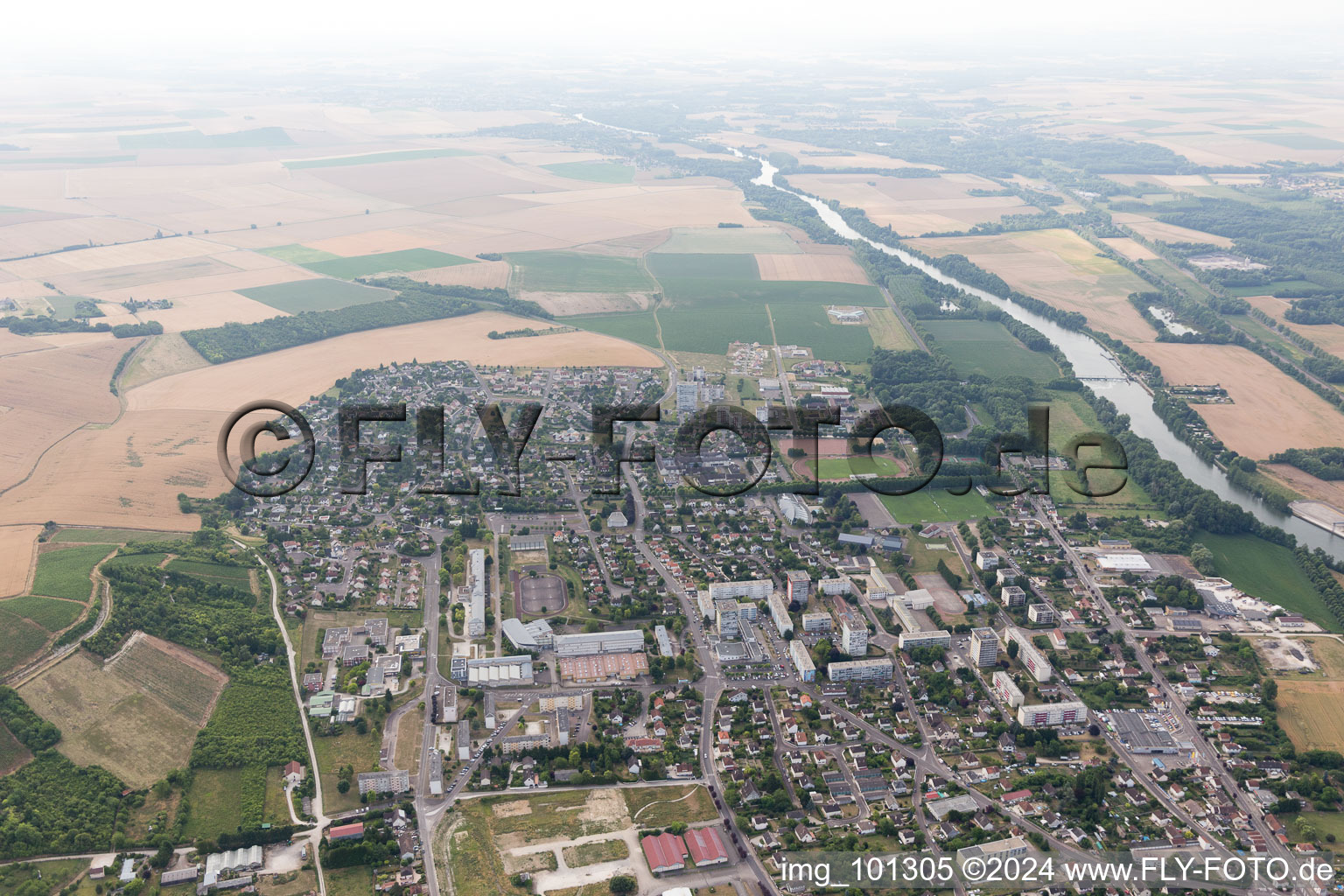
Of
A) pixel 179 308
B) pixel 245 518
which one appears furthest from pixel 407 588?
pixel 179 308

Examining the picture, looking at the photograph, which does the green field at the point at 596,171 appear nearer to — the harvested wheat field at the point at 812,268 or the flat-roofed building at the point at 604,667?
the harvested wheat field at the point at 812,268

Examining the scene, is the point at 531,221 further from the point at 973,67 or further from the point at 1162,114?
the point at 973,67

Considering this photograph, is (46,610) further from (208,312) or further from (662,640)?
(208,312)

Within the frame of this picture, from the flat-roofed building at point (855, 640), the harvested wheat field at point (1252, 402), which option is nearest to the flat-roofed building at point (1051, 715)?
the flat-roofed building at point (855, 640)

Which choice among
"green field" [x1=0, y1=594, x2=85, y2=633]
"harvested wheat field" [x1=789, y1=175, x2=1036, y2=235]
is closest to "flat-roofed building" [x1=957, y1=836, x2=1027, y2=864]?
"green field" [x1=0, y1=594, x2=85, y2=633]

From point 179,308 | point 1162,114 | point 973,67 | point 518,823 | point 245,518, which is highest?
point 973,67

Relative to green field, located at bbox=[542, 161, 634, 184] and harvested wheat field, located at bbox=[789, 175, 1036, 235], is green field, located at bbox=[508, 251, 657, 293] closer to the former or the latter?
harvested wheat field, located at bbox=[789, 175, 1036, 235]

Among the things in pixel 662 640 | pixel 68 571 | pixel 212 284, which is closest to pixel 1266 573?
pixel 662 640
